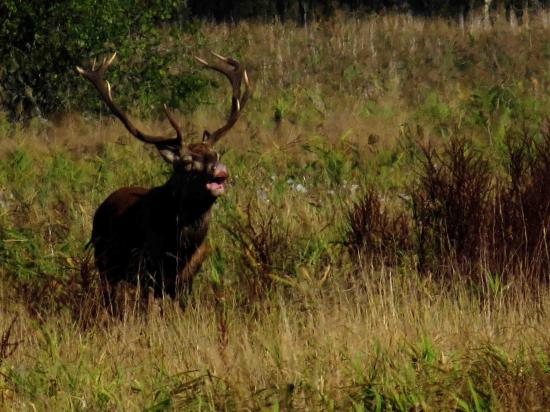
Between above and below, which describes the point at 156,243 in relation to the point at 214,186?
below

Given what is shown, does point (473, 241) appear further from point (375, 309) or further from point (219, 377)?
point (219, 377)

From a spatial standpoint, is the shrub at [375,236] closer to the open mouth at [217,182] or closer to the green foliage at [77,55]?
the open mouth at [217,182]

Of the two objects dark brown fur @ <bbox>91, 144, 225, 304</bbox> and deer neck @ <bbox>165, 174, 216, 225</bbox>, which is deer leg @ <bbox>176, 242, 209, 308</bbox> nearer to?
dark brown fur @ <bbox>91, 144, 225, 304</bbox>

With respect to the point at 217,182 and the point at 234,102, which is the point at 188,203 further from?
the point at 234,102

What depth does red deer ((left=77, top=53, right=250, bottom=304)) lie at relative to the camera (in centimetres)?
791

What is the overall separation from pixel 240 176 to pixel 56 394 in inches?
286

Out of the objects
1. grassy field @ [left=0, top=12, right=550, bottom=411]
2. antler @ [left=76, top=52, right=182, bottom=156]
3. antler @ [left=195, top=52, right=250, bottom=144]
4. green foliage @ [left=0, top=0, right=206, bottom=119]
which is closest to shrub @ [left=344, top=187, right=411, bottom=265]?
grassy field @ [left=0, top=12, right=550, bottom=411]

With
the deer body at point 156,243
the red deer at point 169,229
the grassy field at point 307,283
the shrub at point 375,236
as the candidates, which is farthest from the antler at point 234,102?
the shrub at point 375,236

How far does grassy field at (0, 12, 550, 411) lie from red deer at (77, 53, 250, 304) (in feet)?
0.59

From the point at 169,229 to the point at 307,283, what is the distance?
1.15 metres

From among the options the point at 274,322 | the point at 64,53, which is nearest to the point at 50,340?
the point at 274,322

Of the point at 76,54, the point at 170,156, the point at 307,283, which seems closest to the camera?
the point at 307,283

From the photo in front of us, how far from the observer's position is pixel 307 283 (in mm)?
7602

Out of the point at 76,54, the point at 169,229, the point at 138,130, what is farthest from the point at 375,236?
the point at 76,54
